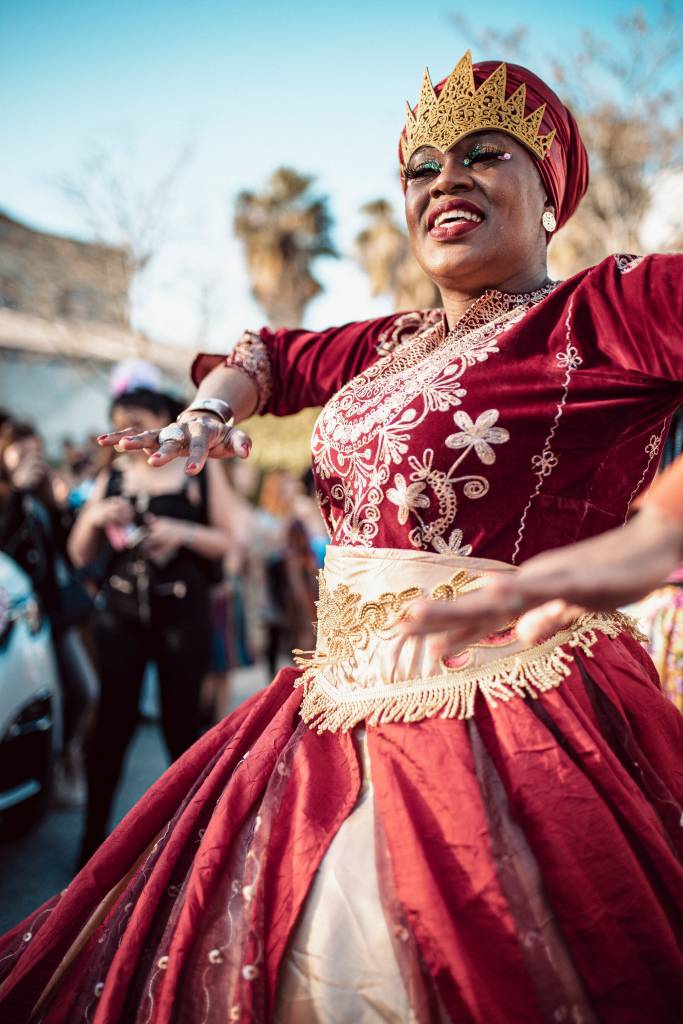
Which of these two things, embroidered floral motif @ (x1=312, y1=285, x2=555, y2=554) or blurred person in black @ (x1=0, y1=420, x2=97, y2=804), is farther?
blurred person in black @ (x1=0, y1=420, x2=97, y2=804)

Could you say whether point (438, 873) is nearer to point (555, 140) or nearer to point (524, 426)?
point (524, 426)

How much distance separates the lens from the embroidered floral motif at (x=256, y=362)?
1902 mm

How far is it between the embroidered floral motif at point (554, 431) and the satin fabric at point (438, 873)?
0.84ft

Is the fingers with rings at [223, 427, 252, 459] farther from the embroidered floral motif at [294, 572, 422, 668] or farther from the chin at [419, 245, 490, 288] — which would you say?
the chin at [419, 245, 490, 288]

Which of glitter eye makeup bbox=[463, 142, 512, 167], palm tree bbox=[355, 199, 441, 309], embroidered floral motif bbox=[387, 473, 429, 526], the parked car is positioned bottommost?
the parked car

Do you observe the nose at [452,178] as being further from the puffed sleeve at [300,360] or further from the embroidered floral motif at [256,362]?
the embroidered floral motif at [256,362]

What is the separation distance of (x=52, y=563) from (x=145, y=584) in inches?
43.8

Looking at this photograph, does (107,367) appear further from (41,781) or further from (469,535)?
(469,535)

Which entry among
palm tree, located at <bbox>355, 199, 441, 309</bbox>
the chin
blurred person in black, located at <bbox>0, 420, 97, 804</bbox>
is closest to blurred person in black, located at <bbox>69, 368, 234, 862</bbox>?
blurred person in black, located at <bbox>0, 420, 97, 804</bbox>

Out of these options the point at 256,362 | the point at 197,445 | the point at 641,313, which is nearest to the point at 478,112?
the point at 641,313

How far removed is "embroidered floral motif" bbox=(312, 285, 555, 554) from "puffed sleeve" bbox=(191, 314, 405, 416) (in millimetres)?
183

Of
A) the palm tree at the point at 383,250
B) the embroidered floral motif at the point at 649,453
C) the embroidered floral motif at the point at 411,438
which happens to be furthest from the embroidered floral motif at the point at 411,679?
the palm tree at the point at 383,250

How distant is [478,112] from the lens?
1586mm

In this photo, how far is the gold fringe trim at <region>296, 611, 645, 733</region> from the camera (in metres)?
1.39
